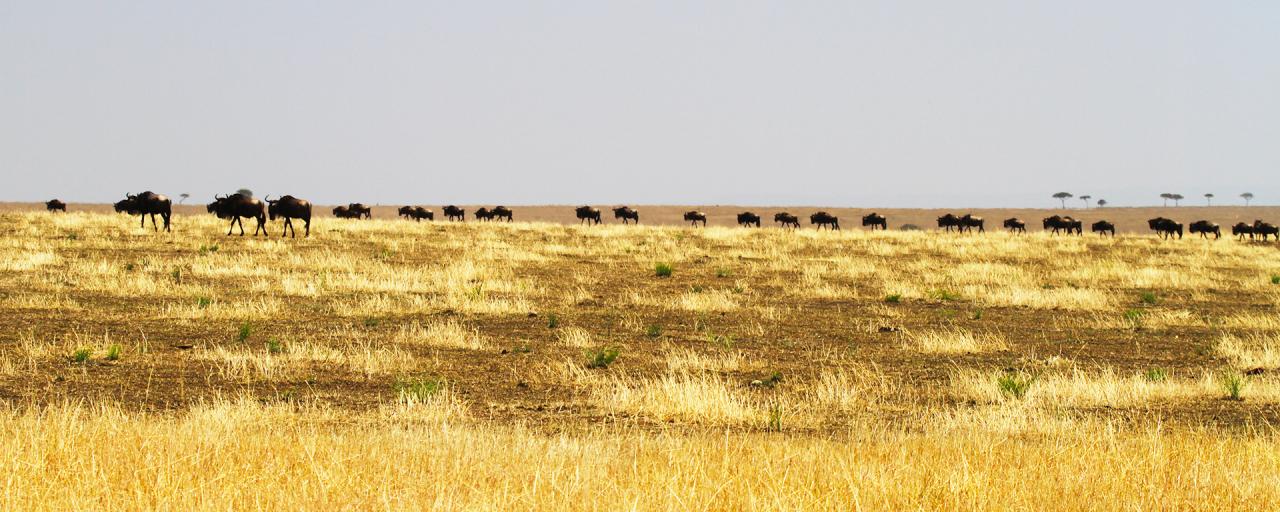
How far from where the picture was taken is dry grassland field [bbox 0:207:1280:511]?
6.10 meters

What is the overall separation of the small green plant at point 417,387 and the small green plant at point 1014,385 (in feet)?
18.9

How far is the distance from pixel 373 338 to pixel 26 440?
8848mm

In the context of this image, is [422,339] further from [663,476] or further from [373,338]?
[663,476]

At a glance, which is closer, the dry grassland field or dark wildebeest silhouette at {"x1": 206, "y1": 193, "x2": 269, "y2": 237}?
the dry grassland field

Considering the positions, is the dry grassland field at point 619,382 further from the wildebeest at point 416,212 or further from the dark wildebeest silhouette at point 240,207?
the wildebeest at point 416,212

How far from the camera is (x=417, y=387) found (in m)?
11.3

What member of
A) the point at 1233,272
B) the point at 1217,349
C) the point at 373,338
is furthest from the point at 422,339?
the point at 1233,272

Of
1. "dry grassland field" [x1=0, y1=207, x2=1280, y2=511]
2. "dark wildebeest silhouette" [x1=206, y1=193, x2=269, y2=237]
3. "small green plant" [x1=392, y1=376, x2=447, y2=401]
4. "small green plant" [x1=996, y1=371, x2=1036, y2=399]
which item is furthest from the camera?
"dark wildebeest silhouette" [x1=206, y1=193, x2=269, y2=237]

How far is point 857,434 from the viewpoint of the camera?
875cm

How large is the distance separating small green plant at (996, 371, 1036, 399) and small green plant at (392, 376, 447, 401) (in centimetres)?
577

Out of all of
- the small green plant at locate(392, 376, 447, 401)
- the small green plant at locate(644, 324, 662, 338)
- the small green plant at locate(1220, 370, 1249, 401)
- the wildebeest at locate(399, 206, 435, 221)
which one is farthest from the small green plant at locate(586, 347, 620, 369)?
the wildebeest at locate(399, 206, 435, 221)

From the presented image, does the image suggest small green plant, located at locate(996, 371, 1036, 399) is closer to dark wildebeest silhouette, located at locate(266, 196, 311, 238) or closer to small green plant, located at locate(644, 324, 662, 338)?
small green plant, located at locate(644, 324, 662, 338)

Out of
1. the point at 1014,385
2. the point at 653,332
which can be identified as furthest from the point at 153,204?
the point at 1014,385

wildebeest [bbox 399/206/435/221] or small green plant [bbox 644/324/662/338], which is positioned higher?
wildebeest [bbox 399/206/435/221]
